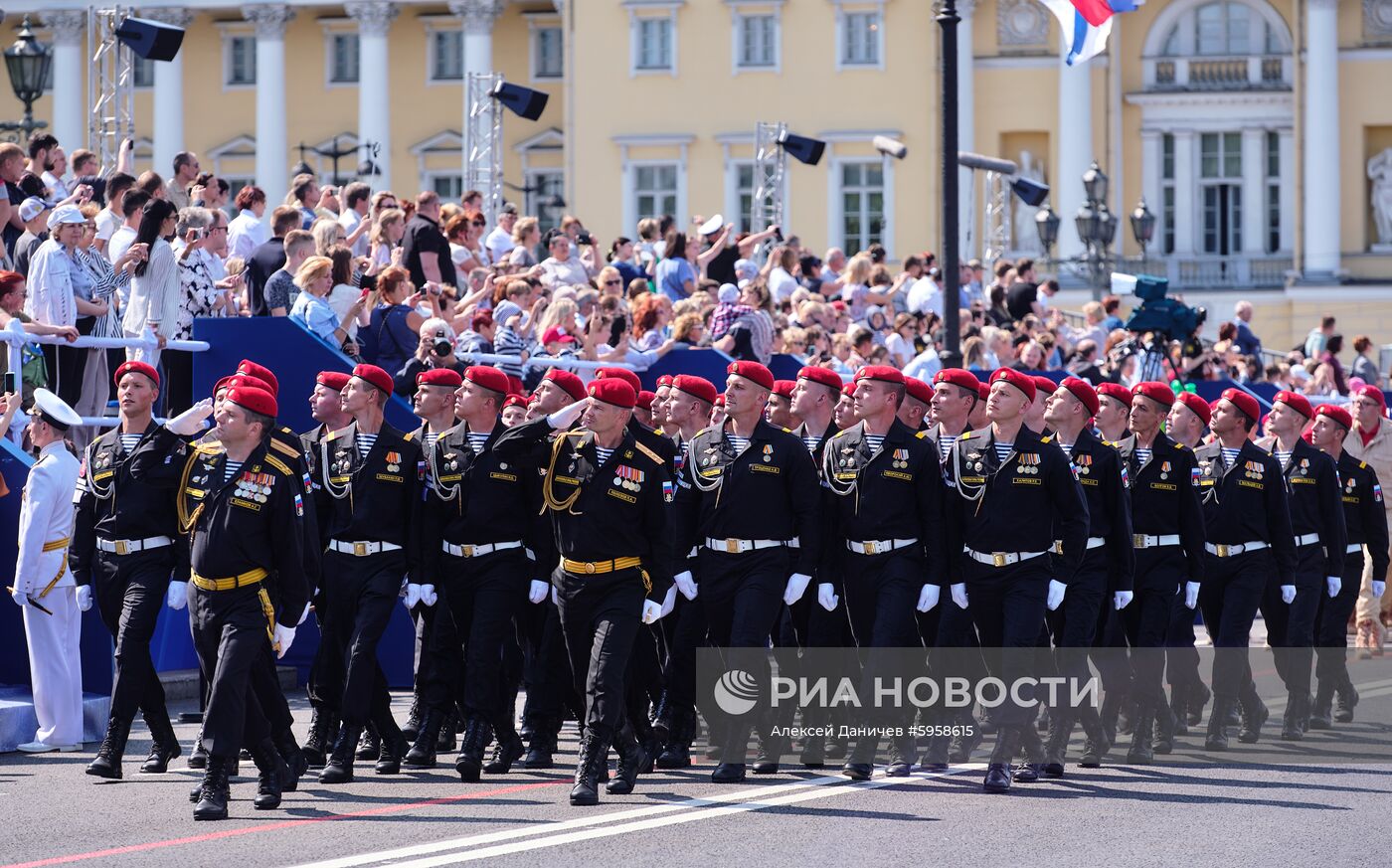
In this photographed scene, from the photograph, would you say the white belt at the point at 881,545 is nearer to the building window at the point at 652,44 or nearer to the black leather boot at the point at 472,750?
the black leather boot at the point at 472,750

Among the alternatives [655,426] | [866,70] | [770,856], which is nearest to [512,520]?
[655,426]

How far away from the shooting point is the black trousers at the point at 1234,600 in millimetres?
14195

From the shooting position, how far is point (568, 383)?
12.9 meters

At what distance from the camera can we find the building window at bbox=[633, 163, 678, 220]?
60.8 metres

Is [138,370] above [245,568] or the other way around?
above

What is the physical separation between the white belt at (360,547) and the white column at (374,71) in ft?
170

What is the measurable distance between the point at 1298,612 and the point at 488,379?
18.6 ft

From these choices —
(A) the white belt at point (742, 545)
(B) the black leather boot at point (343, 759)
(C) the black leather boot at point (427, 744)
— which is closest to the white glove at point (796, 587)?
(A) the white belt at point (742, 545)

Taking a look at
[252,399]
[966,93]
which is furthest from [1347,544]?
[966,93]

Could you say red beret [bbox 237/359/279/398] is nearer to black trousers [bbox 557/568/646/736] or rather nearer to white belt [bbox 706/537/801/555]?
black trousers [bbox 557/568/646/736]

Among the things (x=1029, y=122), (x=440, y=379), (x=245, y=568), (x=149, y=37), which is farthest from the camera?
(x=1029, y=122)

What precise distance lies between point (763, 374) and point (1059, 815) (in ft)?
9.54

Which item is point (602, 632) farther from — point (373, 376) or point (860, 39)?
point (860, 39)

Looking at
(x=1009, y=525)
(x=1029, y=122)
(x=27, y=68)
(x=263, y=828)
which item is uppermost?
(x=1029, y=122)
